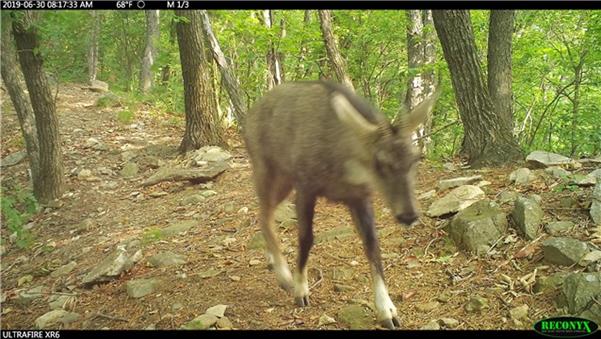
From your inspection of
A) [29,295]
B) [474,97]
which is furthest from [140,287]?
[474,97]

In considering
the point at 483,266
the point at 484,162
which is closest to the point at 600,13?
the point at 484,162

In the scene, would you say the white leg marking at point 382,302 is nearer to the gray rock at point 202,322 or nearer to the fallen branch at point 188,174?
the gray rock at point 202,322

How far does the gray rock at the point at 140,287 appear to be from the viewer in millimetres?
4562

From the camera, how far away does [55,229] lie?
24.6 ft

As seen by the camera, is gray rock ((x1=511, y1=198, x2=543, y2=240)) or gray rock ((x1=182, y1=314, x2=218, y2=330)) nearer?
gray rock ((x1=182, y1=314, x2=218, y2=330))

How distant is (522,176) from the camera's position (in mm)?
5594

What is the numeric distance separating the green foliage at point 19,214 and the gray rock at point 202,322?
2570 millimetres

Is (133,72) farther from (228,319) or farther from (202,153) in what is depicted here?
(228,319)

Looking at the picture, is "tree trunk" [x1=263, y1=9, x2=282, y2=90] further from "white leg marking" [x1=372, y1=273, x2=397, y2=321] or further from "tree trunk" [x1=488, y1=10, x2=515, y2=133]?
"white leg marking" [x1=372, y1=273, x2=397, y2=321]

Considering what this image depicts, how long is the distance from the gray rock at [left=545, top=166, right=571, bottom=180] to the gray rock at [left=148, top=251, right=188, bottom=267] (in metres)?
4.24

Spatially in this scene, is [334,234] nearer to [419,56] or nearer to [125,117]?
[419,56]

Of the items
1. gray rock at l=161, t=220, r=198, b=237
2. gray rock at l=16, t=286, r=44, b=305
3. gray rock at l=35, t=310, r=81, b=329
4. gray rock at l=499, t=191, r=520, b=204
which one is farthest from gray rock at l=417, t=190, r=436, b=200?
gray rock at l=16, t=286, r=44, b=305

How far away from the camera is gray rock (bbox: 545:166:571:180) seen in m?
5.38

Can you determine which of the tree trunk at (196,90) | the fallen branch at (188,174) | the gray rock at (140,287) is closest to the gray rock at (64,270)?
the gray rock at (140,287)
